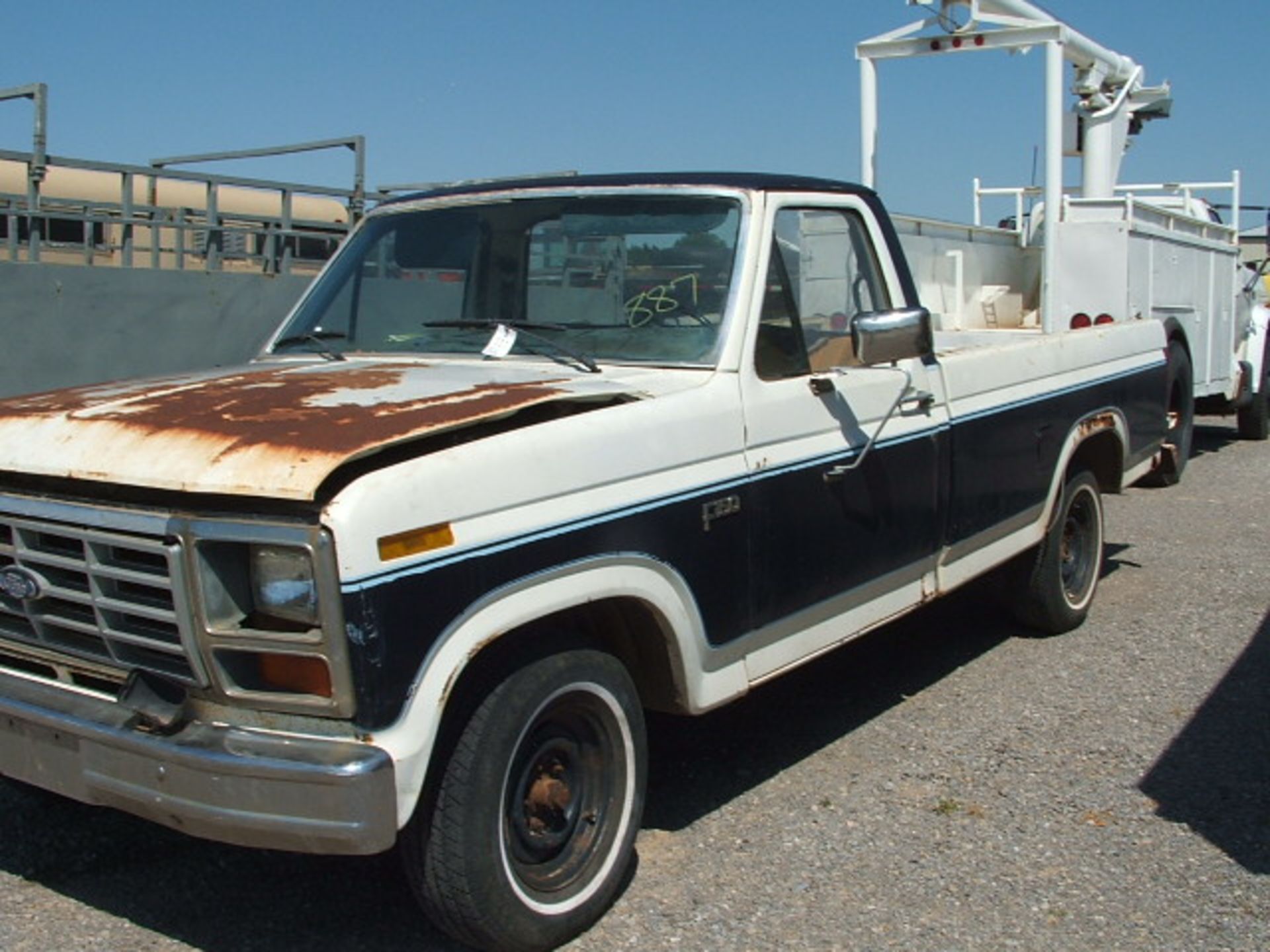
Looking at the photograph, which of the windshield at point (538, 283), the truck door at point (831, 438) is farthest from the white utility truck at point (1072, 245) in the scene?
the windshield at point (538, 283)

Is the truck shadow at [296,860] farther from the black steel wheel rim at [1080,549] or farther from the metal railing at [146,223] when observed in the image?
the metal railing at [146,223]

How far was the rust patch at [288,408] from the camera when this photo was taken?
3186mm

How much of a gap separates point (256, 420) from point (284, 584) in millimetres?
551

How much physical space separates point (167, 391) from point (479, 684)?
4.30ft

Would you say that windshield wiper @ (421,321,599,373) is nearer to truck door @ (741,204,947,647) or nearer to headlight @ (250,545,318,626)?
truck door @ (741,204,947,647)

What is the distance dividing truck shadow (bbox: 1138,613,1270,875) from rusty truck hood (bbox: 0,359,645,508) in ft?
7.38

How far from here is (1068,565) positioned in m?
6.62

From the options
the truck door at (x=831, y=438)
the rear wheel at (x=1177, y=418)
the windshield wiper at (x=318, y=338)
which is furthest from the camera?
the rear wheel at (x=1177, y=418)

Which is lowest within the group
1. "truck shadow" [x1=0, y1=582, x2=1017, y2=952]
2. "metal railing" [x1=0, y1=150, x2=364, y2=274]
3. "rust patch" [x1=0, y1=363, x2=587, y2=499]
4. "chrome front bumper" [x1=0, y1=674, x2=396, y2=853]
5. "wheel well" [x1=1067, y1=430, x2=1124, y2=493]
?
"truck shadow" [x1=0, y1=582, x2=1017, y2=952]

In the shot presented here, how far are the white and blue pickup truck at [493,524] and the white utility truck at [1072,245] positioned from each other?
3618 millimetres

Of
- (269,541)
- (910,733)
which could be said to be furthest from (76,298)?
(269,541)

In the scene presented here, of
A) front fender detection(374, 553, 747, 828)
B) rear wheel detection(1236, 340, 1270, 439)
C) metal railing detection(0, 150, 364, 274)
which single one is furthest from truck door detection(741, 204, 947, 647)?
rear wheel detection(1236, 340, 1270, 439)

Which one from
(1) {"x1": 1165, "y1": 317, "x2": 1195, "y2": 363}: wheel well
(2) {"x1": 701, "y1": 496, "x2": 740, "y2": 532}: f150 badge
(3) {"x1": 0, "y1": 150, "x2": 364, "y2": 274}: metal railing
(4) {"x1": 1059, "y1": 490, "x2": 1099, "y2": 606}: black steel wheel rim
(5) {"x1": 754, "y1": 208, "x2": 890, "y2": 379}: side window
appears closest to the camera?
(2) {"x1": 701, "y1": 496, "x2": 740, "y2": 532}: f150 badge

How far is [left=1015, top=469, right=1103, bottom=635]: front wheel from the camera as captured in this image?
623 centimetres
